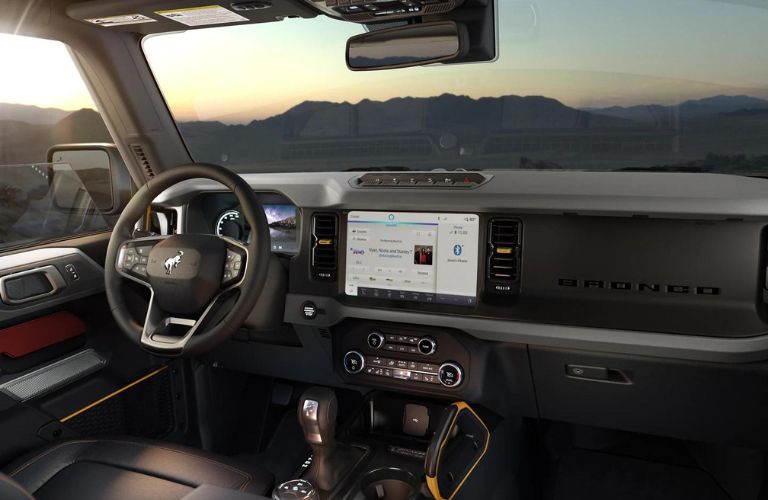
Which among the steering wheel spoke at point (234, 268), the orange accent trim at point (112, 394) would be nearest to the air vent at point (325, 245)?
the steering wheel spoke at point (234, 268)

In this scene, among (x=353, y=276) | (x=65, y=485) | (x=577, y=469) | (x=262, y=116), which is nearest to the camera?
(x=65, y=485)

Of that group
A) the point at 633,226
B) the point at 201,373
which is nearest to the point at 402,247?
the point at 633,226

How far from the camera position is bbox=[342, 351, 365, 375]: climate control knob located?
7.94ft

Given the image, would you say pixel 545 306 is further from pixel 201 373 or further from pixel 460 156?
pixel 201 373

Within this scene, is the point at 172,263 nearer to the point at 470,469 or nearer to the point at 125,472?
the point at 125,472

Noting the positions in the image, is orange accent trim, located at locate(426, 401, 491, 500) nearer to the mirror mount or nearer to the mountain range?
the mountain range

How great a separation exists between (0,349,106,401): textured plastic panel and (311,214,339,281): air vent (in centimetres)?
91

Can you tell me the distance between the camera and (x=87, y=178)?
9.23 ft

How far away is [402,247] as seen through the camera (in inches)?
86.7

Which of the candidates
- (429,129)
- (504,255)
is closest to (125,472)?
(504,255)

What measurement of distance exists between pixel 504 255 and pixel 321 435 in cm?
88

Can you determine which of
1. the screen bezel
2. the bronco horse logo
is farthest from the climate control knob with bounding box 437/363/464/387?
the bronco horse logo

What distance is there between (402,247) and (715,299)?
1003 mm

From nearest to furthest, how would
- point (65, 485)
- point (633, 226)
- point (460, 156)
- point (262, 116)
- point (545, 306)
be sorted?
point (65, 485), point (633, 226), point (545, 306), point (460, 156), point (262, 116)
